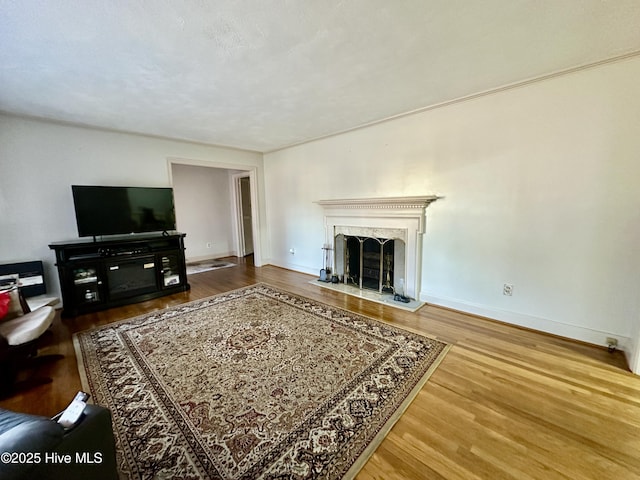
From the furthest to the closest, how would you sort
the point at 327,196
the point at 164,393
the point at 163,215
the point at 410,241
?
the point at 327,196 → the point at 163,215 → the point at 410,241 → the point at 164,393

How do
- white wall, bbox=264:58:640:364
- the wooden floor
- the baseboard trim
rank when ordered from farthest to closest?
the baseboard trim
white wall, bbox=264:58:640:364
the wooden floor

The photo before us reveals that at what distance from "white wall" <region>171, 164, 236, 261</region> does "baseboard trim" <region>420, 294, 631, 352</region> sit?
16.6 ft

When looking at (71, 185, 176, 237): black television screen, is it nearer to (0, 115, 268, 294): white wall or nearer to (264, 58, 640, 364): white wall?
(0, 115, 268, 294): white wall

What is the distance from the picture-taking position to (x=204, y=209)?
612cm

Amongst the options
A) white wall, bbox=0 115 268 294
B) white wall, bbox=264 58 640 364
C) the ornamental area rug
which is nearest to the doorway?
white wall, bbox=0 115 268 294

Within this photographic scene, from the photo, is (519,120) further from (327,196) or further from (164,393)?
(164,393)

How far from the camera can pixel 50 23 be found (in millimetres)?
1506

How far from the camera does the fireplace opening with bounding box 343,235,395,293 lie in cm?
365

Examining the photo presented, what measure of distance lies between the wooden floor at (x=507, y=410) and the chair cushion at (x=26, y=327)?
38 centimetres

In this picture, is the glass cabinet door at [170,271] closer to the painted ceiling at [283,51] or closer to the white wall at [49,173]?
the white wall at [49,173]

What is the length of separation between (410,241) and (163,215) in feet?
11.7

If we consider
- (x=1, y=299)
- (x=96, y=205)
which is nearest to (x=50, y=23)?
(x=1, y=299)

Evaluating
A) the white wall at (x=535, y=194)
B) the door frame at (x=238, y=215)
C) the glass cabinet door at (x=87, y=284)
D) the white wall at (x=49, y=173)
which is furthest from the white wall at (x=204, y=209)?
the white wall at (x=535, y=194)

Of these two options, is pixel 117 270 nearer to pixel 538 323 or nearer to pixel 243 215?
pixel 243 215
